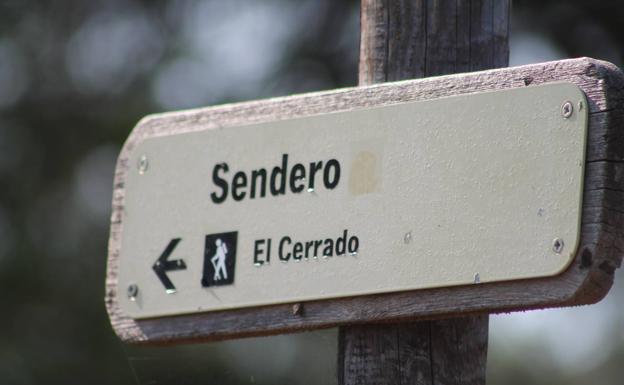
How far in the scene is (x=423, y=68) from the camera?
195cm

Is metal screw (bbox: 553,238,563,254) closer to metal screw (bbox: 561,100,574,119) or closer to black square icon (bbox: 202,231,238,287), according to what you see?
metal screw (bbox: 561,100,574,119)

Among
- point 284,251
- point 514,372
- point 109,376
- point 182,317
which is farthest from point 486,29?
point 514,372

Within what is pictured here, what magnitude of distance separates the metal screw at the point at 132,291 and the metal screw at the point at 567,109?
725mm

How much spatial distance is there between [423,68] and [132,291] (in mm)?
553

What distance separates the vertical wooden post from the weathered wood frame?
0.27 ft

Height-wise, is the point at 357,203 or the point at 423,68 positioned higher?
the point at 423,68

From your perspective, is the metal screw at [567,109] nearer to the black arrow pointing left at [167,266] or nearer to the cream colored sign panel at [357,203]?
the cream colored sign panel at [357,203]

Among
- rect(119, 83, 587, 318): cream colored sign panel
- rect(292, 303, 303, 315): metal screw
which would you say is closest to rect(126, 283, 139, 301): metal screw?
rect(119, 83, 587, 318): cream colored sign panel

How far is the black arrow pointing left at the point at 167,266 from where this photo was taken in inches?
78.2

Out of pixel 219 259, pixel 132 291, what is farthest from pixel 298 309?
pixel 132 291

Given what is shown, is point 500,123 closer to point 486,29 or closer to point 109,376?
point 486,29

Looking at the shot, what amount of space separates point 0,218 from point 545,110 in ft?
24.5

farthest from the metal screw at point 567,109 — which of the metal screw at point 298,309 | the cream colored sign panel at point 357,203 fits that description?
the metal screw at point 298,309

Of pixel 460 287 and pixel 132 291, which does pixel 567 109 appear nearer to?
pixel 460 287
